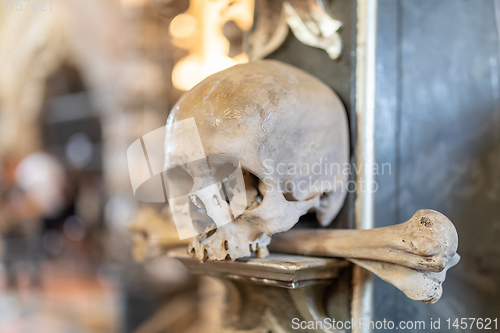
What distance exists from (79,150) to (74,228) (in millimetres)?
641

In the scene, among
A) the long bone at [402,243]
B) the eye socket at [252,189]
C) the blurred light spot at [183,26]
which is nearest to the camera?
the long bone at [402,243]

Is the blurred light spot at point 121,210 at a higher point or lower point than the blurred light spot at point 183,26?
lower

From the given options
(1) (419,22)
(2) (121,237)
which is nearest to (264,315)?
(1) (419,22)

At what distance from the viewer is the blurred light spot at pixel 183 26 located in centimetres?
146

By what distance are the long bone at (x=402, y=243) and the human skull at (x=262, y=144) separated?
0.07m

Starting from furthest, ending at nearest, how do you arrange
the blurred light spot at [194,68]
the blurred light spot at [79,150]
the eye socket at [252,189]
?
1. the blurred light spot at [79,150]
2. the blurred light spot at [194,68]
3. the eye socket at [252,189]

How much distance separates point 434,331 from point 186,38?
51.0 inches

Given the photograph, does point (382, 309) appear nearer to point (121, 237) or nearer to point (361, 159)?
point (361, 159)

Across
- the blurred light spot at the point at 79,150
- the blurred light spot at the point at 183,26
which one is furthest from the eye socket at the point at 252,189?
the blurred light spot at the point at 79,150

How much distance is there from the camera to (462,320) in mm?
753

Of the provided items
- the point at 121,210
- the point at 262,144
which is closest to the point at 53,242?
the point at 121,210

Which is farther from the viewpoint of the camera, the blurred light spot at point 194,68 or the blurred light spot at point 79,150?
the blurred light spot at point 79,150

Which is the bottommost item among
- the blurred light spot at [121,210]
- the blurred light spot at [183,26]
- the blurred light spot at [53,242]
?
the blurred light spot at [53,242]

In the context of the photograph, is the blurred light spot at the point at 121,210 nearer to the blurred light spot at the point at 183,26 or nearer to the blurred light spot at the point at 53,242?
the blurred light spot at the point at 183,26
